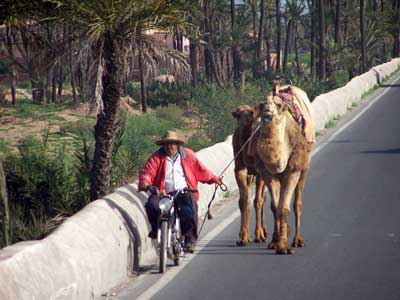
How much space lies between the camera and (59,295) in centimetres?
886

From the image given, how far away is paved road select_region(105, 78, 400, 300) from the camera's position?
1026 cm

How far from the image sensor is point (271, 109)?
37.3 ft

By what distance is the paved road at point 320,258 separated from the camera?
404 inches

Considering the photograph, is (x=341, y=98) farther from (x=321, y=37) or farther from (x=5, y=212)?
(x=321, y=37)

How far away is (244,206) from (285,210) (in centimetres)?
108

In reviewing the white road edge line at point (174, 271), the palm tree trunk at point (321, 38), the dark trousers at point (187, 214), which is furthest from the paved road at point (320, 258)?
the palm tree trunk at point (321, 38)

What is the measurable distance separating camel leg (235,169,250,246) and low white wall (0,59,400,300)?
1.25m

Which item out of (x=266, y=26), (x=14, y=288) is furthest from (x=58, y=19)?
(x=266, y=26)

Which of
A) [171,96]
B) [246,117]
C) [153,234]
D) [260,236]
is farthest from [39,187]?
[171,96]

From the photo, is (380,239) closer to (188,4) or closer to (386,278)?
(386,278)

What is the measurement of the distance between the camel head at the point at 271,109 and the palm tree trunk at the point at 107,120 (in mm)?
4716

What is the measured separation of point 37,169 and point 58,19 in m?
2.90

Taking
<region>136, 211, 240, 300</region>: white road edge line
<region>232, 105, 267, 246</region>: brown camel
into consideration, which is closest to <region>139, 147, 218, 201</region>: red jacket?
<region>136, 211, 240, 300</region>: white road edge line

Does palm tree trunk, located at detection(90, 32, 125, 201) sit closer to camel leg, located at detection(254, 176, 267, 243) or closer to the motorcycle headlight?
camel leg, located at detection(254, 176, 267, 243)
